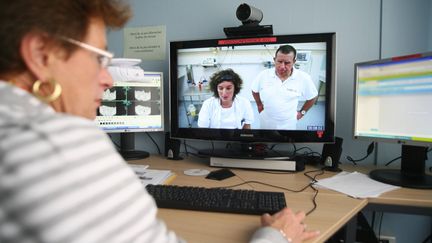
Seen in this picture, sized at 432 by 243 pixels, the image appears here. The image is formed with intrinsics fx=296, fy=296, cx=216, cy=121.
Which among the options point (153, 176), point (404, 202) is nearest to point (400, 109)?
point (404, 202)

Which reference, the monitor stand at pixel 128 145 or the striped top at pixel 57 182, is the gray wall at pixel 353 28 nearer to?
the monitor stand at pixel 128 145

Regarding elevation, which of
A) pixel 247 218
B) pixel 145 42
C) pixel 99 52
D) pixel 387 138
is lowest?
pixel 247 218

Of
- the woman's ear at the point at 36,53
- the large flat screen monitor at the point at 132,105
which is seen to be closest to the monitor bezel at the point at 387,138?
the large flat screen monitor at the point at 132,105

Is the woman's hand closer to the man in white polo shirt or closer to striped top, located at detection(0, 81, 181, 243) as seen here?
striped top, located at detection(0, 81, 181, 243)

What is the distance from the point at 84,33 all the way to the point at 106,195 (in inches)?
10.9

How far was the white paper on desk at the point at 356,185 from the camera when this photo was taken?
1036 millimetres

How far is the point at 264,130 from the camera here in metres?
1.43

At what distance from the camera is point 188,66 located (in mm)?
1537

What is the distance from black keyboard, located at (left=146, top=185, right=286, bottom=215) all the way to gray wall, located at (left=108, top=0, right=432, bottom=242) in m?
0.76

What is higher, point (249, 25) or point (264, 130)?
point (249, 25)

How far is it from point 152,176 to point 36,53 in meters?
0.82

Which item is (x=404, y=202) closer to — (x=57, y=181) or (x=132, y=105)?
(x=57, y=181)

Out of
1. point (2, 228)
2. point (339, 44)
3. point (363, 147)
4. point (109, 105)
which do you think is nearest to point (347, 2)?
point (339, 44)

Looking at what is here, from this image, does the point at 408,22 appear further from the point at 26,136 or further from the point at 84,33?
the point at 26,136
